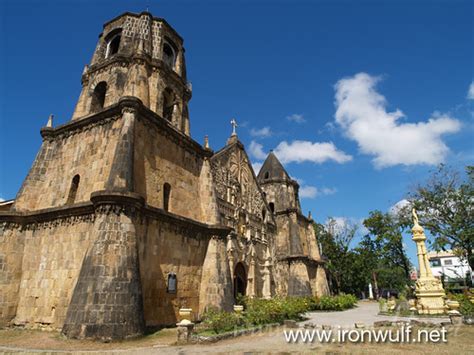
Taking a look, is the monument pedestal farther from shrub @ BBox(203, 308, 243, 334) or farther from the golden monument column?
shrub @ BBox(203, 308, 243, 334)

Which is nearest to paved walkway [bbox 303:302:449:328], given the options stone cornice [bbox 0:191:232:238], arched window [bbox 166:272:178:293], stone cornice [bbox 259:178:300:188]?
arched window [bbox 166:272:178:293]

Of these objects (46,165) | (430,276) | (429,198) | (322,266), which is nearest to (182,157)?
(46,165)

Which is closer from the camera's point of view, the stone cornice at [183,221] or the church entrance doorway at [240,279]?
the stone cornice at [183,221]

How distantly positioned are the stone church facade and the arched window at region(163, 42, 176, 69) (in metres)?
0.06

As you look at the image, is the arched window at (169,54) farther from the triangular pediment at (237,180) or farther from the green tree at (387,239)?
the green tree at (387,239)

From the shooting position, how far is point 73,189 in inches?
498

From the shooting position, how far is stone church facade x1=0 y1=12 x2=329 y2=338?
30.4 feet

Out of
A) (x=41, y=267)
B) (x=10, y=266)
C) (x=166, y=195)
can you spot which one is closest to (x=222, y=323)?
(x=166, y=195)

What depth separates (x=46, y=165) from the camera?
13.9 meters

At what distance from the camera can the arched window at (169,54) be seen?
17053mm

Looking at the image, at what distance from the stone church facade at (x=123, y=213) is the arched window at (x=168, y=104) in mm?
55

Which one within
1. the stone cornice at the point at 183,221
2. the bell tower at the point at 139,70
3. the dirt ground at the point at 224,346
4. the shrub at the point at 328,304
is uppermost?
the bell tower at the point at 139,70

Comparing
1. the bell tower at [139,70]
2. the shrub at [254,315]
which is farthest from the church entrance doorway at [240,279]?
the bell tower at [139,70]

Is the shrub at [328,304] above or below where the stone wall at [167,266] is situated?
below
